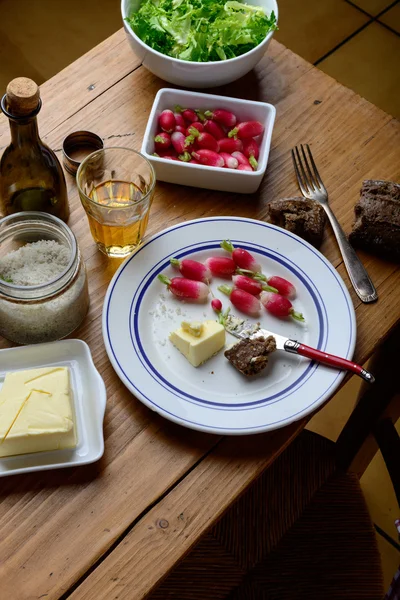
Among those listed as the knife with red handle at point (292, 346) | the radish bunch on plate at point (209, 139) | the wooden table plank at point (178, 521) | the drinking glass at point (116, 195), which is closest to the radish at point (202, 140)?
the radish bunch on plate at point (209, 139)

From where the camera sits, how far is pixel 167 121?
4.37ft

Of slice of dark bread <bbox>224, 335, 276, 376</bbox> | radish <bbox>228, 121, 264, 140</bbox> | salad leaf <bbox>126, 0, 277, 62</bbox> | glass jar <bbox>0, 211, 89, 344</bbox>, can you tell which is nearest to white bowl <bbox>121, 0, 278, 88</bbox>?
salad leaf <bbox>126, 0, 277, 62</bbox>

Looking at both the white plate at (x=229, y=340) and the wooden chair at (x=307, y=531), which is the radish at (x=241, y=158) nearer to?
the white plate at (x=229, y=340)

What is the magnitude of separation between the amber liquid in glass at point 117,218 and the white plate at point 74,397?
0.72 ft

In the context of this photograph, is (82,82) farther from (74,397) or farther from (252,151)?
(74,397)

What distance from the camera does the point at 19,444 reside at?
3.20 feet

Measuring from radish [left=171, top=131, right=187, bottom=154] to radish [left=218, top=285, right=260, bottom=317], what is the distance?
332mm

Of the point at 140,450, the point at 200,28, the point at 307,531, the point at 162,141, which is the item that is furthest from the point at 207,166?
the point at 307,531

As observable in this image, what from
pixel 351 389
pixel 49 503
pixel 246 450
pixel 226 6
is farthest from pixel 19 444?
pixel 351 389

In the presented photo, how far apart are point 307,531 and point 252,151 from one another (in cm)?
76

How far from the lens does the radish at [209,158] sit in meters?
1.31

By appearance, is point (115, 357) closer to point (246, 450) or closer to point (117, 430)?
point (117, 430)

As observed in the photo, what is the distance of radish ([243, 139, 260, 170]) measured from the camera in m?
1.31

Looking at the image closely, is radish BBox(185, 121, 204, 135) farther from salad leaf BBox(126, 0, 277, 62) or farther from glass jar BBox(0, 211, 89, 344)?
glass jar BBox(0, 211, 89, 344)
